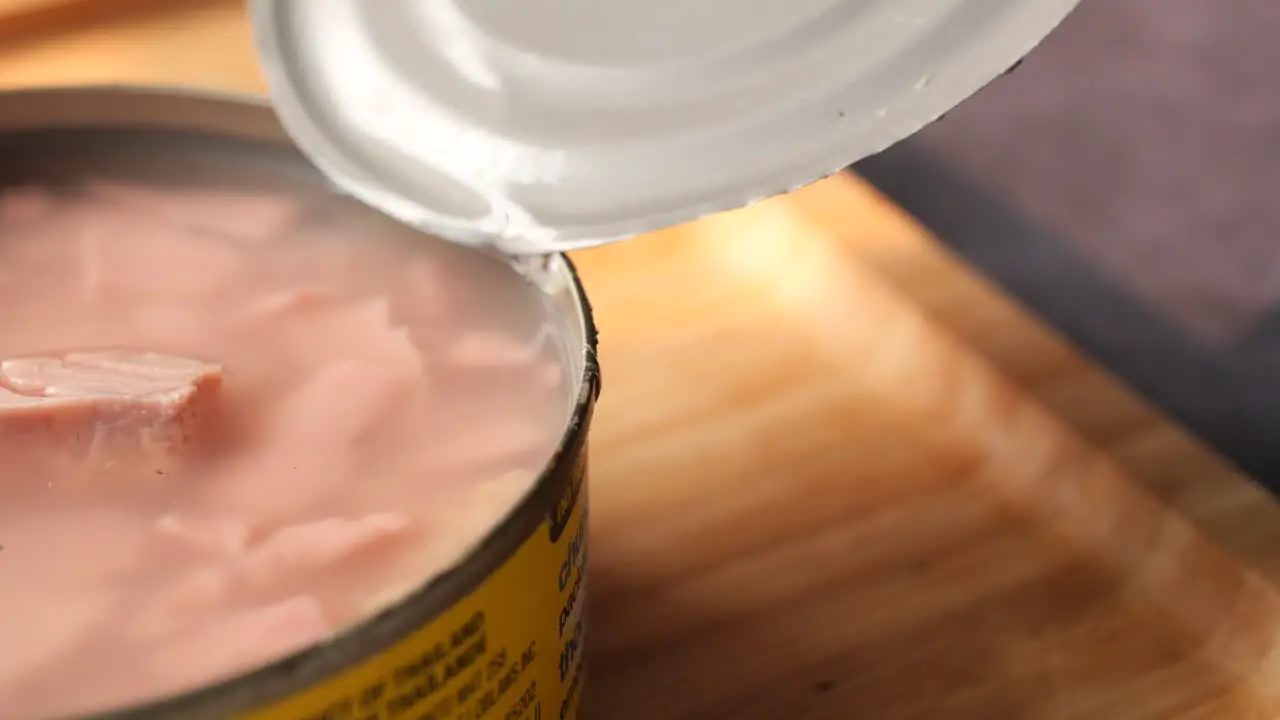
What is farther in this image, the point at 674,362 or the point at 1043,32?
the point at 674,362

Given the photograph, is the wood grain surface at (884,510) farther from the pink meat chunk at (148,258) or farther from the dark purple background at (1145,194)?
the dark purple background at (1145,194)

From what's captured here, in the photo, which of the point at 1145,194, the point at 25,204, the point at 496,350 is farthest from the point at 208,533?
the point at 1145,194

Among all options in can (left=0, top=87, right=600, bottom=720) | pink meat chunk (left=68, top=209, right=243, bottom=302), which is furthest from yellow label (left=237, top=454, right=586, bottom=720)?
pink meat chunk (left=68, top=209, right=243, bottom=302)

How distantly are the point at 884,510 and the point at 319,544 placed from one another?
315mm

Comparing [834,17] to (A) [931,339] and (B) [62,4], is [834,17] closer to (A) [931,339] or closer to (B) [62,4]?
(A) [931,339]

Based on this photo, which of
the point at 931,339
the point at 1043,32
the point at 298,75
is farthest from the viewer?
the point at 931,339

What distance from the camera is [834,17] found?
474mm

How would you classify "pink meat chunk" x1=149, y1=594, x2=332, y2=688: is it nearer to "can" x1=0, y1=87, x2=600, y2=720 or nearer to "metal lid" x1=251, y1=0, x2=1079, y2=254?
"can" x1=0, y1=87, x2=600, y2=720

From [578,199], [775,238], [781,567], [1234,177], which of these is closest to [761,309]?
[775,238]

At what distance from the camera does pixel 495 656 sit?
380mm

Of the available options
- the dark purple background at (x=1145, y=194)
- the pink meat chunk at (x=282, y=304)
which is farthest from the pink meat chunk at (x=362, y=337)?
the dark purple background at (x=1145, y=194)

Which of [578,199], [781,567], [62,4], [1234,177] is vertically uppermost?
[1234,177]

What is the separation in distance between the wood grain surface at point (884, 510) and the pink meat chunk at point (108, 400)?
0.21 metres

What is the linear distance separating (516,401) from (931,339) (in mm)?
296
